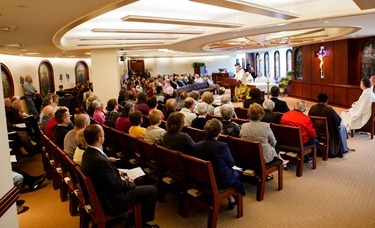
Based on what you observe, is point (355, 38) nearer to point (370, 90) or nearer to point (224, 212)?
Answer: point (370, 90)

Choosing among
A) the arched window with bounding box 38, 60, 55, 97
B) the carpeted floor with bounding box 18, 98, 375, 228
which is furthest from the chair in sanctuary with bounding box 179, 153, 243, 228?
the arched window with bounding box 38, 60, 55, 97

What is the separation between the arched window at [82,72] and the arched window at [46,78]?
2.36 metres

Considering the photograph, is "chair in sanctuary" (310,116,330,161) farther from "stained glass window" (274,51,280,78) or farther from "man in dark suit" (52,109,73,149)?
"stained glass window" (274,51,280,78)

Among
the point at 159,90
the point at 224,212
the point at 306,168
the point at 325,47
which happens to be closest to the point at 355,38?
the point at 325,47

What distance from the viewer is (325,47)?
13742 mm

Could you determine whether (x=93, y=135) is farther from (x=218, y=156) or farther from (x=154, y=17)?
(x=154, y=17)

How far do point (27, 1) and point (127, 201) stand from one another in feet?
8.89

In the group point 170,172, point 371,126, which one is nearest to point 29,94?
point 170,172

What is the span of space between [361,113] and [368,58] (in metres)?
6.48

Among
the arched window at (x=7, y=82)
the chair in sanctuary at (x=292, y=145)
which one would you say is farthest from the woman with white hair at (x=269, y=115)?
the arched window at (x=7, y=82)

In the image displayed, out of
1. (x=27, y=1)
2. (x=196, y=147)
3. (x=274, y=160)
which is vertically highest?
(x=27, y=1)

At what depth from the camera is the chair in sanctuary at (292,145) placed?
190 inches

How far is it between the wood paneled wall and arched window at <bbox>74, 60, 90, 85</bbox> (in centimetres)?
1226

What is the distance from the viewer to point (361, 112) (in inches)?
278
